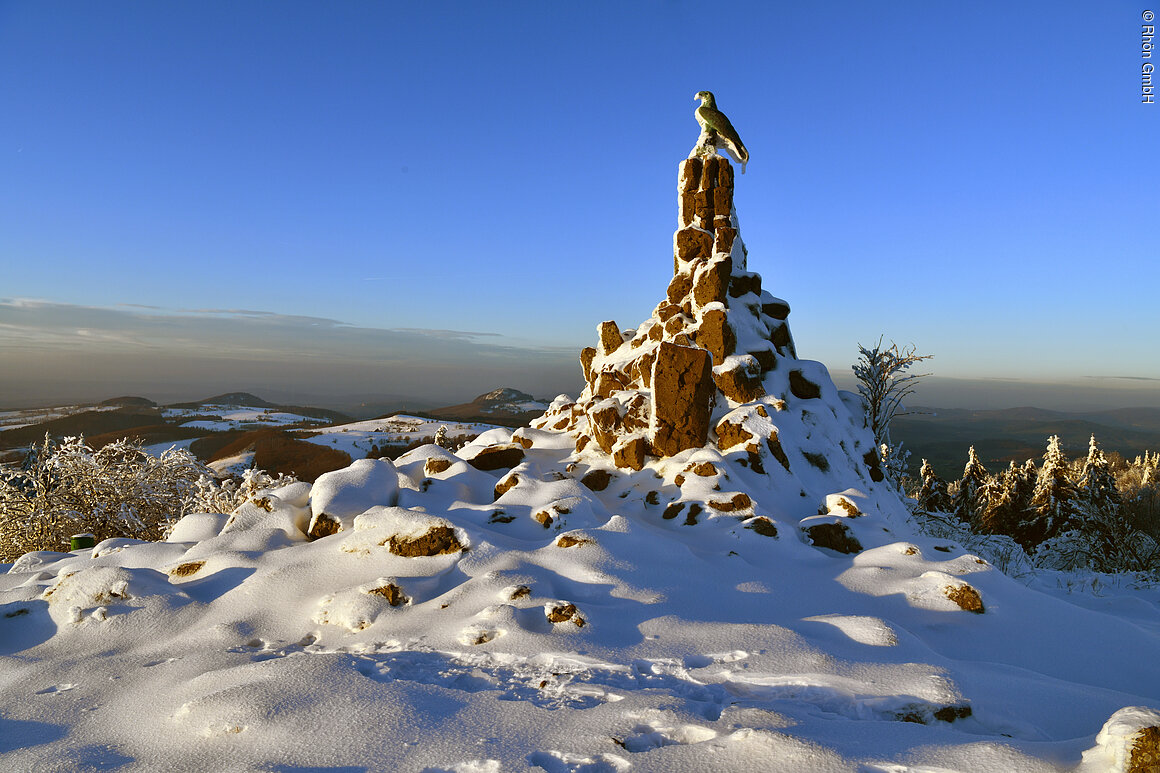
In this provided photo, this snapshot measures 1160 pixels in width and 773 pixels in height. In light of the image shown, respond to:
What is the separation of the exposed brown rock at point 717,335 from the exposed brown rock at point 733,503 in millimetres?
4783

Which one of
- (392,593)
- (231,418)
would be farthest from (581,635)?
(231,418)

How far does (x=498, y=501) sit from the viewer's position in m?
10.5

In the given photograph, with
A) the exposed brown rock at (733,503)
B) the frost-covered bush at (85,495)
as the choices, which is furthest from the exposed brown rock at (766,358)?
the frost-covered bush at (85,495)

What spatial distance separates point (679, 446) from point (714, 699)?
8123 millimetres

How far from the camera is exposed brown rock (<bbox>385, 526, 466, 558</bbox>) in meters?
8.34

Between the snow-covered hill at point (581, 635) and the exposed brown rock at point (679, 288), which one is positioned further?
the exposed brown rock at point (679, 288)

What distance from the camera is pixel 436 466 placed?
12.2 m

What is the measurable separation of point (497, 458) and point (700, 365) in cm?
544

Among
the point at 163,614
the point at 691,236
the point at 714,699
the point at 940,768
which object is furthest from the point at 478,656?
the point at 691,236

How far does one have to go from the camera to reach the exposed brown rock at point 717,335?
14.7m

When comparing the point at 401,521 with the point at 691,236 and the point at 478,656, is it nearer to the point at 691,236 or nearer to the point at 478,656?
the point at 478,656

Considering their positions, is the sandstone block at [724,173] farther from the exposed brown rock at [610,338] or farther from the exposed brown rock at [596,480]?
the exposed brown rock at [596,480]

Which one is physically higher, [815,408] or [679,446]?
[815,408]

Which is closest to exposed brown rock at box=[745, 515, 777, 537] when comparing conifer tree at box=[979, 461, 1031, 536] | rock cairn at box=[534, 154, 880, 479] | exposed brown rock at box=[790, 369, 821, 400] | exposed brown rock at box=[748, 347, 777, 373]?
rock cairn at box=[534, 154, 880, 479]
